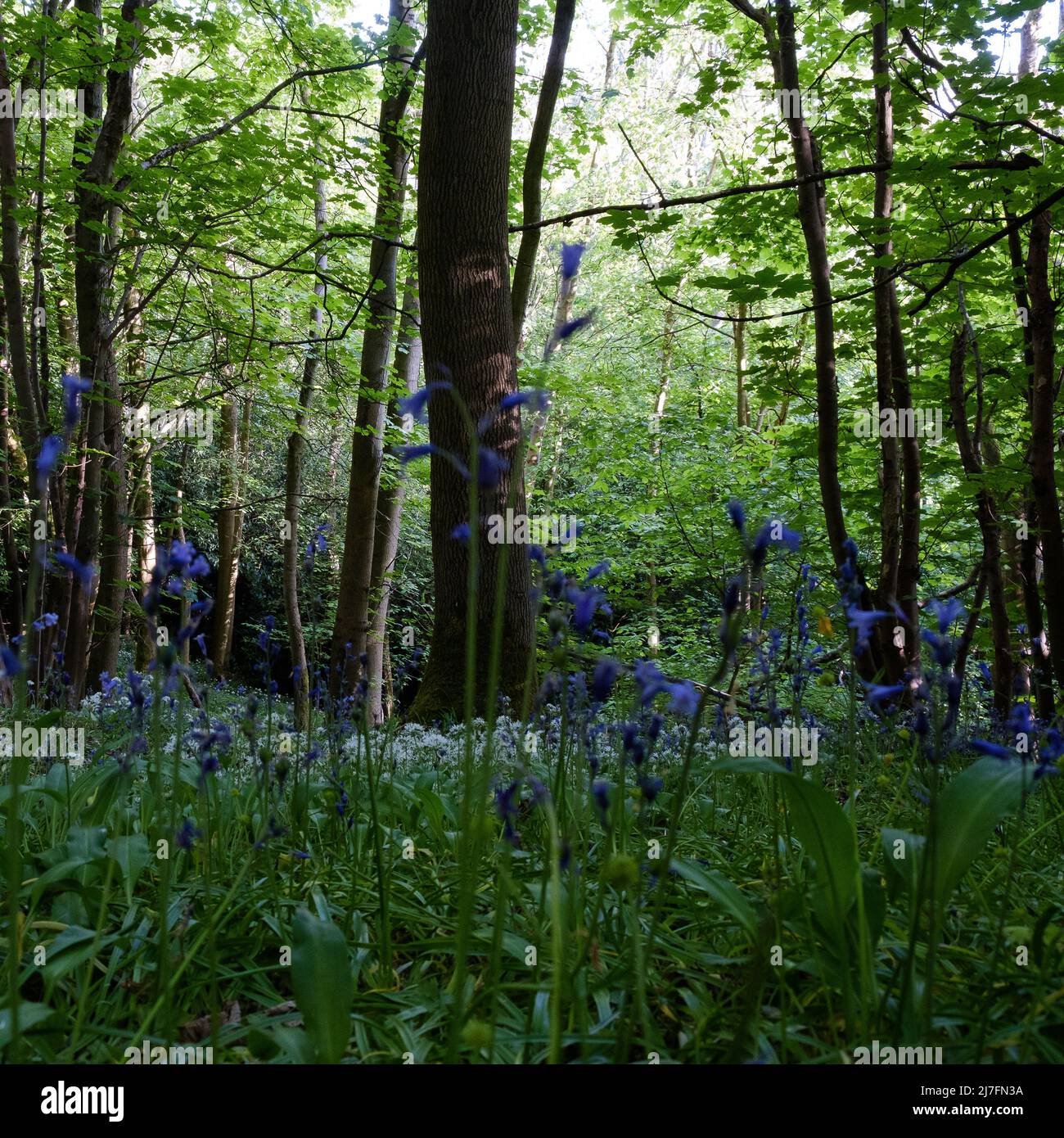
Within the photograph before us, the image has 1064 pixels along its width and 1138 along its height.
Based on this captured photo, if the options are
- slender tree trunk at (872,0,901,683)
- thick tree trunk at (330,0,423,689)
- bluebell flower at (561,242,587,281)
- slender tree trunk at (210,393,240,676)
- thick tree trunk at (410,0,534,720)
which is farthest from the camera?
slender tree trunk at (210,393,240,676)

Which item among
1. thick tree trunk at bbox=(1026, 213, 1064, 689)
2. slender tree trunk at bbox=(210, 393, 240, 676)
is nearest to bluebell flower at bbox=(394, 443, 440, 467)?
thick tree trunk at bbox=(1026, 213, 1064, 689)

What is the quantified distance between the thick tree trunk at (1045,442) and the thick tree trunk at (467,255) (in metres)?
2.82

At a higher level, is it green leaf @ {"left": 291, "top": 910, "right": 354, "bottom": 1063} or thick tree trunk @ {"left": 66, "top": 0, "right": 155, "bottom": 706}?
thick tree trunk @ {"left": 66, "top": 0, "right": 155, "bottom": 706}

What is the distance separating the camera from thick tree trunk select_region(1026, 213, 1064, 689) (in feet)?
13.7

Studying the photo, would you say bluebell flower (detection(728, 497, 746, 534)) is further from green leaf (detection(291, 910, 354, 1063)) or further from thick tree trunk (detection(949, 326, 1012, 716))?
thick tree trunk (detection(949, 326, 1012, 716))

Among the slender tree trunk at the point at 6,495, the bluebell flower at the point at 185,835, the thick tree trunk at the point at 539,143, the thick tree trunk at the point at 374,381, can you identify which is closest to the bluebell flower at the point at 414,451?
the bluebell flower at the point at 185,835

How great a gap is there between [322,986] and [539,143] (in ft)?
19.9

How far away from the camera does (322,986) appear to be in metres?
1.18

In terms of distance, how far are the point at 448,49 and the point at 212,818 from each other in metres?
4.33

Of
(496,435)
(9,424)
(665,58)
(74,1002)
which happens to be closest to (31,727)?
(74,1002)

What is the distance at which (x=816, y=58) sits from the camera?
6.48m

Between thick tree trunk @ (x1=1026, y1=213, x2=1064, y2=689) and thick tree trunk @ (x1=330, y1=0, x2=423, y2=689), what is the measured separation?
4738mm

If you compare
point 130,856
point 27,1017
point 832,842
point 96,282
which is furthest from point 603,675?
point 96,282

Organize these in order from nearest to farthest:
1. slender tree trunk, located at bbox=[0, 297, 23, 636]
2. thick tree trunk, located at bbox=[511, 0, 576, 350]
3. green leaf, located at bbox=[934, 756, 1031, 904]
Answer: green leaf, located at bbox=[934, 756, 1031, 904] → thick tree trunk, located at bbox=[511, 0, 576, 350] → slender tree trunk, located at bbox=[0, 297, 23, 636]
